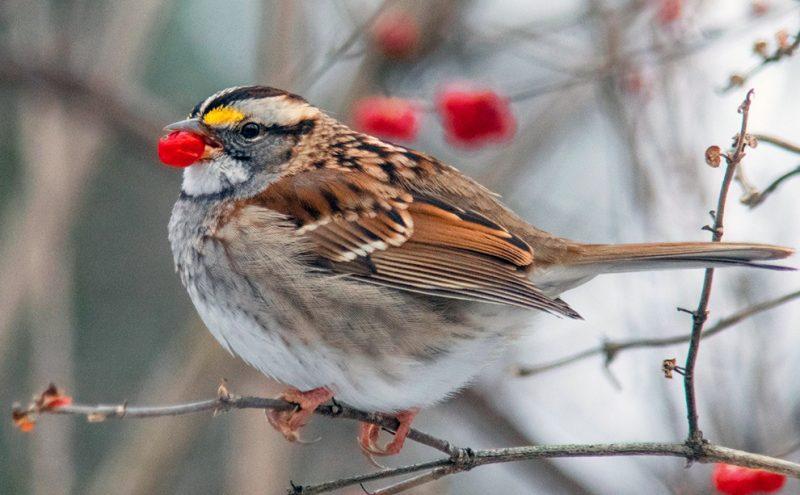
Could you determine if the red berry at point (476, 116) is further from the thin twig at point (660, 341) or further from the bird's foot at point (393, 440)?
the bird's foot at point (393, 440)

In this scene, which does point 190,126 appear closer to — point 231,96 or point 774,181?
point 231,96

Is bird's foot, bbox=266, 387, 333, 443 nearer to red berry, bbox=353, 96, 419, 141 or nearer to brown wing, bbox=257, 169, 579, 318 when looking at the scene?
brown wing, bbox=257, 169, 579, 318

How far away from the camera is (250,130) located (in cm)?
375

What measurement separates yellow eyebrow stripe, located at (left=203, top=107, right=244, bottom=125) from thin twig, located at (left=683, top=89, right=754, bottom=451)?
1.74 m

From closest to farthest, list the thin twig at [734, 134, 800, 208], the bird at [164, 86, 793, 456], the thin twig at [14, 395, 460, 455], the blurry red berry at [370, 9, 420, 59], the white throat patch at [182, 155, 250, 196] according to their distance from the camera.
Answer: the thin twig at [14, 395, 460, 455]
the thin twig at [734, 134, 800, 208]
the bird at [164, 86, 793, 456]
the white throat patch at [182, 155, 250, 196]
the blurry red berry at [370, 9, 420, 59]

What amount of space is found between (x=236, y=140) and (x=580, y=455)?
1.72m

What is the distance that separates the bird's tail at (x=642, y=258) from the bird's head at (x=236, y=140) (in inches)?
39.9

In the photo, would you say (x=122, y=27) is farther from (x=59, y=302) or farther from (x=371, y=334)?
(x=371, y=334)

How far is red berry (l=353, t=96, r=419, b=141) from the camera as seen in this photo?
4.85m

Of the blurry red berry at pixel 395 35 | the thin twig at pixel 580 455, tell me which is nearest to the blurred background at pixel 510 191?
the blurry red berry at pixel 395 35

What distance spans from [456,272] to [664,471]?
1382 mm

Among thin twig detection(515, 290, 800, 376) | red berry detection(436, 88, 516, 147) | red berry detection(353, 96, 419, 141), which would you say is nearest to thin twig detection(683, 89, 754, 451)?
thin twig detection(515, 290, 800, 376)

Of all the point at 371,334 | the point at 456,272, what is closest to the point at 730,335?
the point at 456,272

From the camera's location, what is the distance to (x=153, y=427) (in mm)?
4945
